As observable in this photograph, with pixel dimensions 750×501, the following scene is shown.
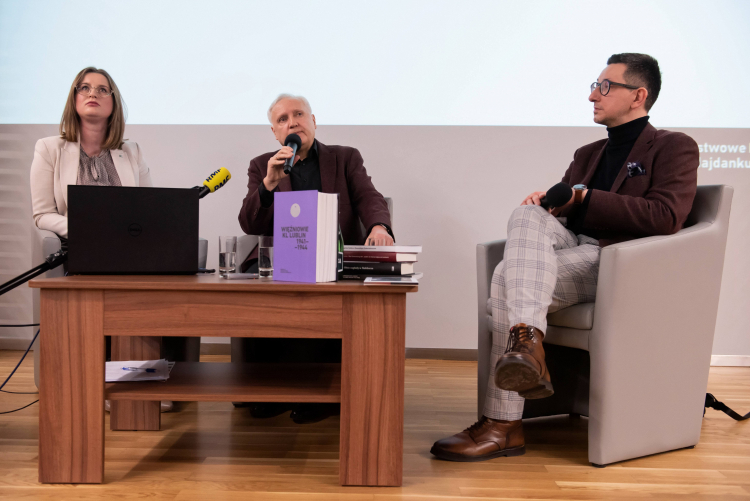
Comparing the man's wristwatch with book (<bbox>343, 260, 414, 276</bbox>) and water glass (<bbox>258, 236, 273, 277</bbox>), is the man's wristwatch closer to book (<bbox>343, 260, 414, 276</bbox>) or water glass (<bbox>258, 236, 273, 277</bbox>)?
book (<bbox>343, 260, 414, 276</bbox>)

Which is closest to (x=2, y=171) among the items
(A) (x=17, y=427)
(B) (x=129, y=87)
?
(B) (x=129, y=87)

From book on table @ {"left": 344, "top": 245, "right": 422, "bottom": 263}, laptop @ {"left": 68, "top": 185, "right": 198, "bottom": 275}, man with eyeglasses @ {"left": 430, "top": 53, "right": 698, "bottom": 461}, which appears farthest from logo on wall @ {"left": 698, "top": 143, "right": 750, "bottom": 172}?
laptop @ {"left": 68, "top": 185, "right": 198, "bottom": 275}

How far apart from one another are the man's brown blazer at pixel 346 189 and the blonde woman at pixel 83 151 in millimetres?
556

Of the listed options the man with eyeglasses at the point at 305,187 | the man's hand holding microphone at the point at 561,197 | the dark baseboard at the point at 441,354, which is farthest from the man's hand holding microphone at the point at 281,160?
the dark baseboard at the point at 441,354

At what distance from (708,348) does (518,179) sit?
149 centimetres

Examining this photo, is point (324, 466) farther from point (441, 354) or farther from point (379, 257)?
point (441, 354)

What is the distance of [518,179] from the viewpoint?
117 inches

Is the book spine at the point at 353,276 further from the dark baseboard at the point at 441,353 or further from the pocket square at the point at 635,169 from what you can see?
the dark baseboard at the point at 441,353

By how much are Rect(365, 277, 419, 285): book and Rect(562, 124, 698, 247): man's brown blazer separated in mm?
651

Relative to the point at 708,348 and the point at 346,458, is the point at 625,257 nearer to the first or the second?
the point at 708,348

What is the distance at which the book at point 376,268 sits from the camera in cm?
146

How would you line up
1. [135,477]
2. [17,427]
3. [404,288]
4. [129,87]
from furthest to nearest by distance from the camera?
[129,87] → [17,427] → [135,477] → [404,288]

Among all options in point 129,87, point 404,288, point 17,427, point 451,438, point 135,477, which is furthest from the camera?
point 129,87

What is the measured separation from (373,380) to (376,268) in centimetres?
28
